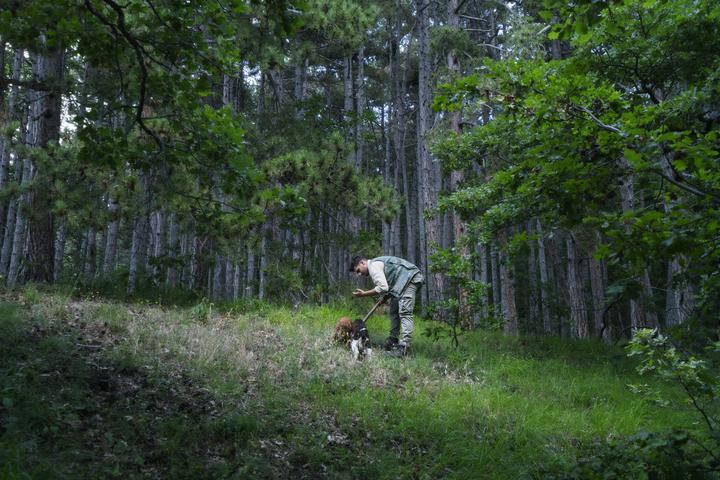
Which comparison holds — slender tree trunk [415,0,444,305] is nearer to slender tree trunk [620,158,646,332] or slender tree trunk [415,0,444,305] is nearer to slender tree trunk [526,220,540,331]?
slender tree trunk [620,158,646,332]

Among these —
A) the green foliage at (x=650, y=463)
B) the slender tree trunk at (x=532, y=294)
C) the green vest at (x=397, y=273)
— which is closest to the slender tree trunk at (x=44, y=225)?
the green vest at (x=397, y=273)

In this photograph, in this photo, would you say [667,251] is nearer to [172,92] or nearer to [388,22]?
[172,92]

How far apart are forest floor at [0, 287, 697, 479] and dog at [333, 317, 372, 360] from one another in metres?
0.21

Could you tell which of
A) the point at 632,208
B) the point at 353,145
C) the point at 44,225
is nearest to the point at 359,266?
the point at 353,145

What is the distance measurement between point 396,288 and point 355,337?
1.11 m

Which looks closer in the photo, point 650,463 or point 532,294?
point 650,463

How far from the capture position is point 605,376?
7.57 metres

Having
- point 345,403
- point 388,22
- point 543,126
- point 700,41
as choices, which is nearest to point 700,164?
point 543,126

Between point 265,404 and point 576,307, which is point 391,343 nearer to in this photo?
point 265,404

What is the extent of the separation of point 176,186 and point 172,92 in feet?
7.26

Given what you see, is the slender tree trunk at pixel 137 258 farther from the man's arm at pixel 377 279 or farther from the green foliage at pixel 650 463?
the green foliage at pixel 650 463

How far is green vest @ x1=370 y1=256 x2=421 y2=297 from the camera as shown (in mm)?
8086

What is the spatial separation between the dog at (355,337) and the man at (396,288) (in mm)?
500

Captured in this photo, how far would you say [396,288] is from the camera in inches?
319
